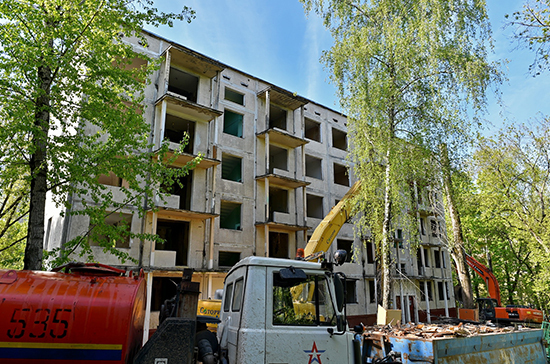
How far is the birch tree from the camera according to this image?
46.2 feet

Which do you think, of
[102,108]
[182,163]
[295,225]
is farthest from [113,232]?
[295,225]

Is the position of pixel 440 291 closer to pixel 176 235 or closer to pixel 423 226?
pixel 423 226

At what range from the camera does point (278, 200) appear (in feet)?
81.6

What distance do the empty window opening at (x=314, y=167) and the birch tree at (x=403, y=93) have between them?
Result: 11.0 meters

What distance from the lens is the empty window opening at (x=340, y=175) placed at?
28.9m

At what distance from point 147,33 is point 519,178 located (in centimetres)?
2501

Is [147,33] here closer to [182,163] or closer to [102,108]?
[182,163]

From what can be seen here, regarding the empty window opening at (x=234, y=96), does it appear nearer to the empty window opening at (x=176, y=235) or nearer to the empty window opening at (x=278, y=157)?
the empty window opening at (x=278, y=157)

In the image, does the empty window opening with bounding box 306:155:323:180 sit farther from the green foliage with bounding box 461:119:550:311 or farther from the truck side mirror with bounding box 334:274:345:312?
the truck side mirror with bounding box 334:274:345:312

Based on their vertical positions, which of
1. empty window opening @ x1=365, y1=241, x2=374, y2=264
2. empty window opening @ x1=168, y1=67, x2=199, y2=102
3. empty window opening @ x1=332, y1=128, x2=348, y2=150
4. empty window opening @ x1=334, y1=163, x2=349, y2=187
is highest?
empty window opening @ x1=168, y1=67, x2=199, y2=102

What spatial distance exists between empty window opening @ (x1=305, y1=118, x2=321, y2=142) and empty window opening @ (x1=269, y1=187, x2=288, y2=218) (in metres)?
5.60

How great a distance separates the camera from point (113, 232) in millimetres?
10242

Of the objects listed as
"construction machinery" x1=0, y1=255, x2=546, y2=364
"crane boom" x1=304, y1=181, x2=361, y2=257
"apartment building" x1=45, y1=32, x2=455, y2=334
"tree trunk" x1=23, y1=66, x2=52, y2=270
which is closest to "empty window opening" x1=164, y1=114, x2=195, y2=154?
"apartment building" x1=45, y1=32, x2=455, y2=334

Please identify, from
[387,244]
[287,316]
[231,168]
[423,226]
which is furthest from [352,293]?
[287,316]
